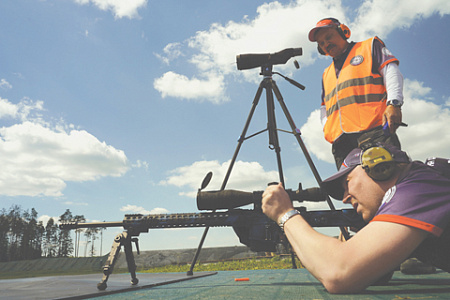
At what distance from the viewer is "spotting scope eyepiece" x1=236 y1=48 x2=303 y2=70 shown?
480 cm

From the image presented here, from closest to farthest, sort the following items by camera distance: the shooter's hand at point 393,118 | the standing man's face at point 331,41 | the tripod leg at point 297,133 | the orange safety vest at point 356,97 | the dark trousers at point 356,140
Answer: the shooter's hand at point 393,118 → the dark trousers at point 356,140 → the orange safety vest at point 356,97 → the standing man's face at point 331,41 → the tripod leg at point 297,133

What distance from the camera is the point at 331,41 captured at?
337 cm

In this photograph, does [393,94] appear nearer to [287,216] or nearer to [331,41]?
[331,41]

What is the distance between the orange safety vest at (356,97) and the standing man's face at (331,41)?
14 centimetres

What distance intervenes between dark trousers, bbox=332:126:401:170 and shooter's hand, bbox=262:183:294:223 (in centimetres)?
147

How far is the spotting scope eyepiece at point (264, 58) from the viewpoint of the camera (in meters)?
4.80

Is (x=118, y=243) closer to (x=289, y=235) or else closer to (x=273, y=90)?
(x=289, y=235)

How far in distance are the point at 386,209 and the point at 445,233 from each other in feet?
0.92

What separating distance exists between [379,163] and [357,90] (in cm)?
196

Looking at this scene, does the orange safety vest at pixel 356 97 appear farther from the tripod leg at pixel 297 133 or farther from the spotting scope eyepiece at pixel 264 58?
the spotting scope eyepiece at pixel 264 58

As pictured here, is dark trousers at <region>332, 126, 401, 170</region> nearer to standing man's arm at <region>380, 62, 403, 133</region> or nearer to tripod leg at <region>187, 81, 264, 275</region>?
standing man's arm at <region>380, 62, 403, 133</region>

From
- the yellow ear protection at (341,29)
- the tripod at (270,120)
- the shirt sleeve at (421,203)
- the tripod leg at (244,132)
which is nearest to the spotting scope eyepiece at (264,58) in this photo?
Answer: the tripod at (270,120)

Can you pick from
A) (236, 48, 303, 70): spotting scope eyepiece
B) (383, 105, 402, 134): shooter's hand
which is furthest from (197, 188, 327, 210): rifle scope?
(236, 48, 303, 70): spotting scope eyepiece

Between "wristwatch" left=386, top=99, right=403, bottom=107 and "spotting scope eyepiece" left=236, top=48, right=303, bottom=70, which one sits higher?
"spotting scope eyepiece" left=236, top=48, right=303, bottom=70
